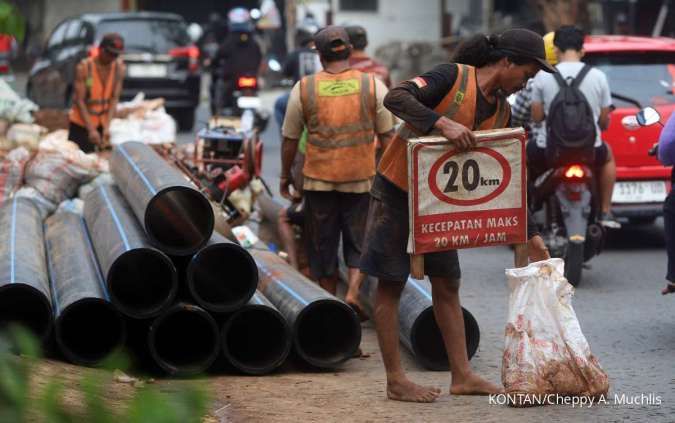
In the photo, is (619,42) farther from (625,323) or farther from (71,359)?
(71,359)

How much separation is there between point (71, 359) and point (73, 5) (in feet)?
121

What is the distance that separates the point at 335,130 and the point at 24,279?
2.14m

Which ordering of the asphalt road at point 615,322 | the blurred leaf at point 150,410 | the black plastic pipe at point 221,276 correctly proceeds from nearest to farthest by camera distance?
the blurred leaf at point 150,410 → the asphalt road at point 615,322 → the black plastic pipe at point 221,276

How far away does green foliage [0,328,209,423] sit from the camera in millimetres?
1541

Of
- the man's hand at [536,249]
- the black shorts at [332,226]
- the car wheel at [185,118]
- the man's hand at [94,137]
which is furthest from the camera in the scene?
the car wheel at [185,118]

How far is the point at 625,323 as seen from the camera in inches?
319

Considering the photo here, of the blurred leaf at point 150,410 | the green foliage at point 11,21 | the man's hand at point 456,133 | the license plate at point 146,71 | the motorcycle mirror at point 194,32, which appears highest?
the green foliage at point 11,21

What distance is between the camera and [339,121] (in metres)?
7.70

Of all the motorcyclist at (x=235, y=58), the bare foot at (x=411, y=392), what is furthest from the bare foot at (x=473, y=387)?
the motorcyclist at (x=235, y=58)

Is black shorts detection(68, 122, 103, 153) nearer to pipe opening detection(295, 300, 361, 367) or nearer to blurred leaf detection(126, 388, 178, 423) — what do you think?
pipe opening detection(295, 300, 361, 367)

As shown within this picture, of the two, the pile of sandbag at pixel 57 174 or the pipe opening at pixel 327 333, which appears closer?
the pipe opening at pixel 327 333

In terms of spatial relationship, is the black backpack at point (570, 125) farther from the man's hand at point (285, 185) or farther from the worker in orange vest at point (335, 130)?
the man's hand at point (285, 185)

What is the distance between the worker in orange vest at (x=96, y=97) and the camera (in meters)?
13.0

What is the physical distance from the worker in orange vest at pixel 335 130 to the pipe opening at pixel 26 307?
6.66 ft
